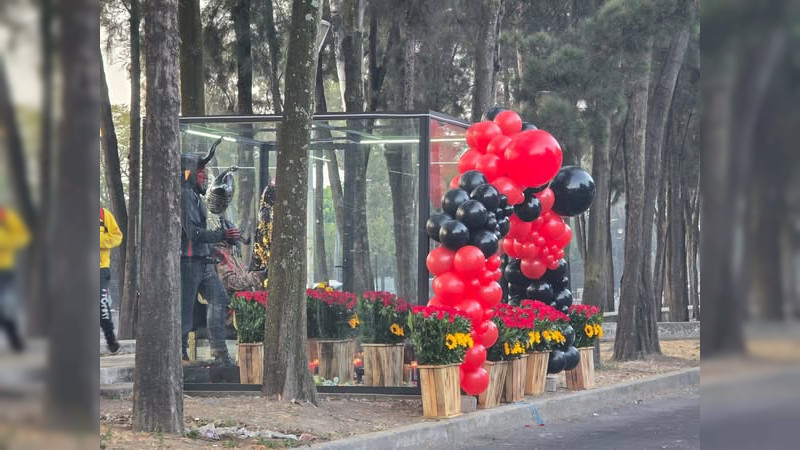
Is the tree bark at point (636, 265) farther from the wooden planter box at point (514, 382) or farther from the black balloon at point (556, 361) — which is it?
the wooden planter box at point (514, 382)

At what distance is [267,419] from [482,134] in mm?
5107

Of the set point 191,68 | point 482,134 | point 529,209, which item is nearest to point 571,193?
point 529,209

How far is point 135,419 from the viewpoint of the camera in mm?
9297

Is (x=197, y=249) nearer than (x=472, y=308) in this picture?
No

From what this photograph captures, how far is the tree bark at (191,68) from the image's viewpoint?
1770cm

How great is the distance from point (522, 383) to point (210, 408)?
3.98 meters

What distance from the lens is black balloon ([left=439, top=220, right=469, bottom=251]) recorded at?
1223cm

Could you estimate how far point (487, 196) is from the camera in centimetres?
1277

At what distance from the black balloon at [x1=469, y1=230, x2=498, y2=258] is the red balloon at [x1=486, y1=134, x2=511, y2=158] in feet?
5.29

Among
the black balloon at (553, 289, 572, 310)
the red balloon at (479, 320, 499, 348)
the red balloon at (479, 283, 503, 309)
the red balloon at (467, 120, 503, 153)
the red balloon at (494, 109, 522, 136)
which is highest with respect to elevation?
the red balloon at (494, 109, 522, 136)

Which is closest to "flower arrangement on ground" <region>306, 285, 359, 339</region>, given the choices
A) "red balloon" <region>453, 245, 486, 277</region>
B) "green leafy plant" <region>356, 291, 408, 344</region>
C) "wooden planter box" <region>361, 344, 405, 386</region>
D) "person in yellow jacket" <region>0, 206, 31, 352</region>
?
"green leafy plant" <region>356, 291, 408, 344</region>

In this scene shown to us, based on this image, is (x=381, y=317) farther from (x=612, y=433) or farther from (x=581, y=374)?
(x=581, y=374)

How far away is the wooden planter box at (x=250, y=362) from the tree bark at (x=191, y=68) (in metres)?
5.19

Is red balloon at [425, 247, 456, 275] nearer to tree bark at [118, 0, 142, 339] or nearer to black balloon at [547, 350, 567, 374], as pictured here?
black balloon at [547, 350, 567, 374]
